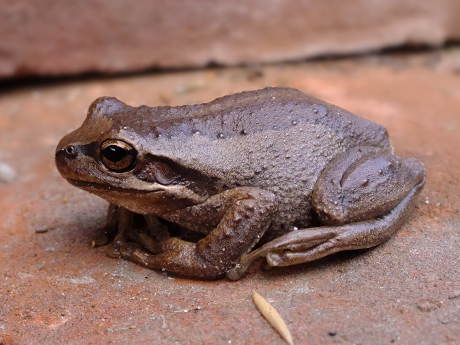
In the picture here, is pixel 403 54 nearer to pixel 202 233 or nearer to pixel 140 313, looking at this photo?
pixel 202 233

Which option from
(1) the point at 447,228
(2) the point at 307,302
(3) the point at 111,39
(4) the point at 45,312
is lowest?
(4) the point at 45,312

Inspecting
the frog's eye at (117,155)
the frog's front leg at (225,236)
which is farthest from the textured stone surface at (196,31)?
the frog's front leg at (225,236)

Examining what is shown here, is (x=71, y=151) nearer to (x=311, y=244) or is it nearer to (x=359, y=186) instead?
(x=311, y=244)

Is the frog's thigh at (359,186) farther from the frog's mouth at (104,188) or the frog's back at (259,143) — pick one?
the frog's mouth at (104,188)

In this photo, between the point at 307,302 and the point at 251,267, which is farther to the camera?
the point at 251,267

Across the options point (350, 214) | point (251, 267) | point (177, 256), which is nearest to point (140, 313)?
point (177, 256)

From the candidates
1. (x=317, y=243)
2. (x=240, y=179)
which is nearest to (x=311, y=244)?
(x=317, y=243)

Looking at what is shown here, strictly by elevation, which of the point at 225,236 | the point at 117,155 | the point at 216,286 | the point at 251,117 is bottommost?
the point at 216,286
